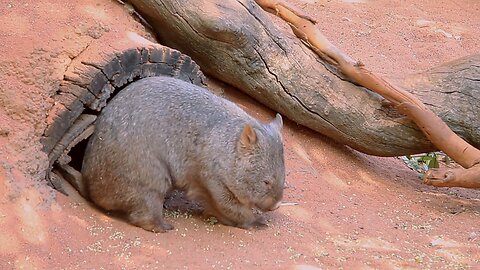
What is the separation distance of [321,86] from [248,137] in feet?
5.68

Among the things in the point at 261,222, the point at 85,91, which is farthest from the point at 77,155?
the point at 261,222

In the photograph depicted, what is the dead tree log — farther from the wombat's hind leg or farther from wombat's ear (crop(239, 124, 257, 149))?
the wombat's hind leg

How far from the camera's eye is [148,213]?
17.3ft

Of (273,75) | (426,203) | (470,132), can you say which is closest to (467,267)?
(426,203)

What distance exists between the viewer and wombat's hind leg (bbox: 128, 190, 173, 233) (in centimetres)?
527

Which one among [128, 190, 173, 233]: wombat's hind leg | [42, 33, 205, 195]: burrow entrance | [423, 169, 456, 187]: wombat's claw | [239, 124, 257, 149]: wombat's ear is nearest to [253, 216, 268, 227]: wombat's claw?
[239, 124, 257, 149]: wombat's ear

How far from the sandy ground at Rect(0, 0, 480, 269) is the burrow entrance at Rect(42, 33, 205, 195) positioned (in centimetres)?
9

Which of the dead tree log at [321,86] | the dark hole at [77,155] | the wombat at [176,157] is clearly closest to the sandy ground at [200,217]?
the wombat at [176,157]

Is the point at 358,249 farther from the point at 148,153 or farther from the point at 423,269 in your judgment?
the point at 148,153

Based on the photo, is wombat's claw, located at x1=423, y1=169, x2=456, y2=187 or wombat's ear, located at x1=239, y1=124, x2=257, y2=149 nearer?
wombat's ear, located at x1=239, y1=124, x2=257, y2=149

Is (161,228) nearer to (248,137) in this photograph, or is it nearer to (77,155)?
(248,137)

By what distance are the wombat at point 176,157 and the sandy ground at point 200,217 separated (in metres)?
0.17

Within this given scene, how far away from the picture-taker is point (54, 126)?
521cm

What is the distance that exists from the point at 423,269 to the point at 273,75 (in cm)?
242
